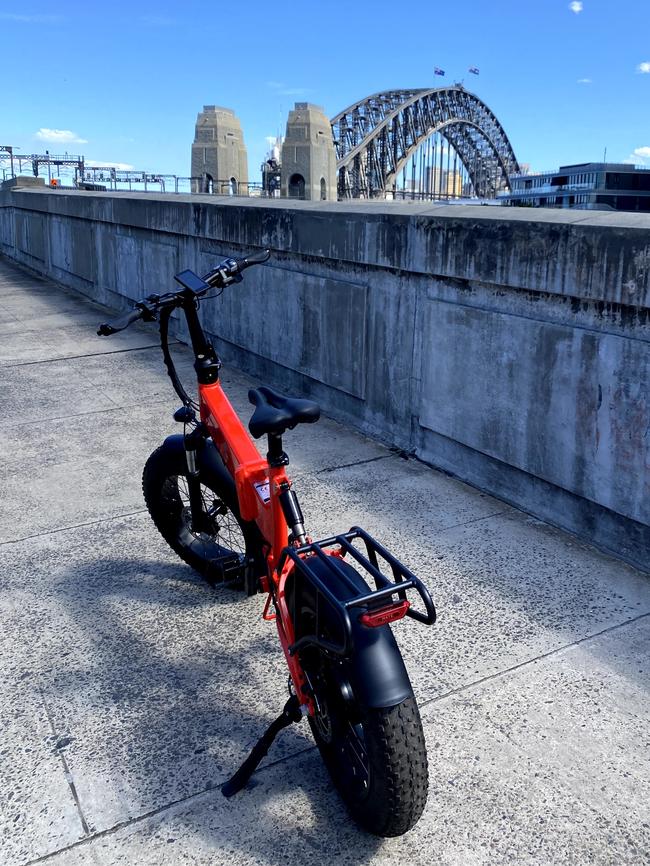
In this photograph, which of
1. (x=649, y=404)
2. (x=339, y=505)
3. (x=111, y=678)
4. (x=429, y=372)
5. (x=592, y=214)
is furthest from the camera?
(x=429, y=372)

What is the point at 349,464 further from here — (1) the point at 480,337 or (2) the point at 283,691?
(2) the point at 283,691

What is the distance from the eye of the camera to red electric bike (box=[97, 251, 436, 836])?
206 centimetres

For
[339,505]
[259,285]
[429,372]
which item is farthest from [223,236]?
[339,505]

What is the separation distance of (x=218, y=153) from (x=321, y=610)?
73.1 metres

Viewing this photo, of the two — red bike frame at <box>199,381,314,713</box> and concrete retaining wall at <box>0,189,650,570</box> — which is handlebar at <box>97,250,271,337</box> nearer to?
red bike frame at <box>199,381,314,713</box>

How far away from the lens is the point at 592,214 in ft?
13.5

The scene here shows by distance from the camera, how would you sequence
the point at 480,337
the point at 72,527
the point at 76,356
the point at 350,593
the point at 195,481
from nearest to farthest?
the point at 350,593 < the point at 195,481 < the point at 72,527 < the point at 480,337 < the point at 76,356

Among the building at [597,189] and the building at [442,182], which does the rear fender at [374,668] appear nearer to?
the building at [597,189]

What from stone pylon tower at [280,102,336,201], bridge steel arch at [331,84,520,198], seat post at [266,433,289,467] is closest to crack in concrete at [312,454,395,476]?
seat post at [266,433,289,467]

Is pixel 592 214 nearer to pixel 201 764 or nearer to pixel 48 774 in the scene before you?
pixel 201 764

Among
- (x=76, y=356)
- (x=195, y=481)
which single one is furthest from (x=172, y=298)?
(x=76, y=356)

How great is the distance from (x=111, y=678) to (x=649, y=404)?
252cm

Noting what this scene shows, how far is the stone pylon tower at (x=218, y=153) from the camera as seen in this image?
7006 cm

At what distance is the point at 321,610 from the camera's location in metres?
2.22
